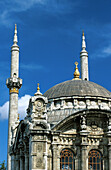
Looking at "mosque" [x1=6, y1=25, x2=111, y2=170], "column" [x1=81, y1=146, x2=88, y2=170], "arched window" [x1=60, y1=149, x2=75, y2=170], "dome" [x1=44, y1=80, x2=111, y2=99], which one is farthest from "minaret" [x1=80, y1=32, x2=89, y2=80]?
"column" [x1=81, y1=146, x2=88, y2=170]

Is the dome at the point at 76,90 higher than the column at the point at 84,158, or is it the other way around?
the dome at the point at 76,90

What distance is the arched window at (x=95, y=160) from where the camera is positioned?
3016 centimetres

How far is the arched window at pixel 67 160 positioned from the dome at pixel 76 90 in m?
5.30

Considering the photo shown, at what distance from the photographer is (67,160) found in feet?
99.4

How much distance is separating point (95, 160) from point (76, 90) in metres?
6.89

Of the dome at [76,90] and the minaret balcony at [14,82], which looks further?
the minaret balcony at [14,82]

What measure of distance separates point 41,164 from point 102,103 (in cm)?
865

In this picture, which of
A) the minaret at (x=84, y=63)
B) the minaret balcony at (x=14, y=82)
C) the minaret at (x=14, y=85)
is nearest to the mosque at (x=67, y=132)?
the minaret at (x=14, y=85)

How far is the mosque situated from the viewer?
28.9 m

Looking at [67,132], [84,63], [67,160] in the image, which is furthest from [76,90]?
[84,63]

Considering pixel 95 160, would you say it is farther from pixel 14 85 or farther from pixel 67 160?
pixel 14 85

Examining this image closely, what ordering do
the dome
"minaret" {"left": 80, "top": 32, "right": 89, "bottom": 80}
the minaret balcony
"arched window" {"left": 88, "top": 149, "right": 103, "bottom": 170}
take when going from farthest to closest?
1. "minaret" {"left": 80, "top": 32, "right": 89, "bottom": 80}
2. the minaret balcony
3. the dome
4. "arched window" {"left": 88, "top": 149, "right": 103, "bottom": 170}

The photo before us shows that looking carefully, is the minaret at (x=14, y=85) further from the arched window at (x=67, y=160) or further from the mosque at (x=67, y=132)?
the arched window at (x=67, y=160)

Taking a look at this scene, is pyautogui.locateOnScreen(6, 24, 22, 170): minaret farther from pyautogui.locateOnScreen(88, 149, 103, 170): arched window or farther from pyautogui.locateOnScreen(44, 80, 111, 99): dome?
pyautogui.locateOnScreen(88, 149, 103, 170): arched window
